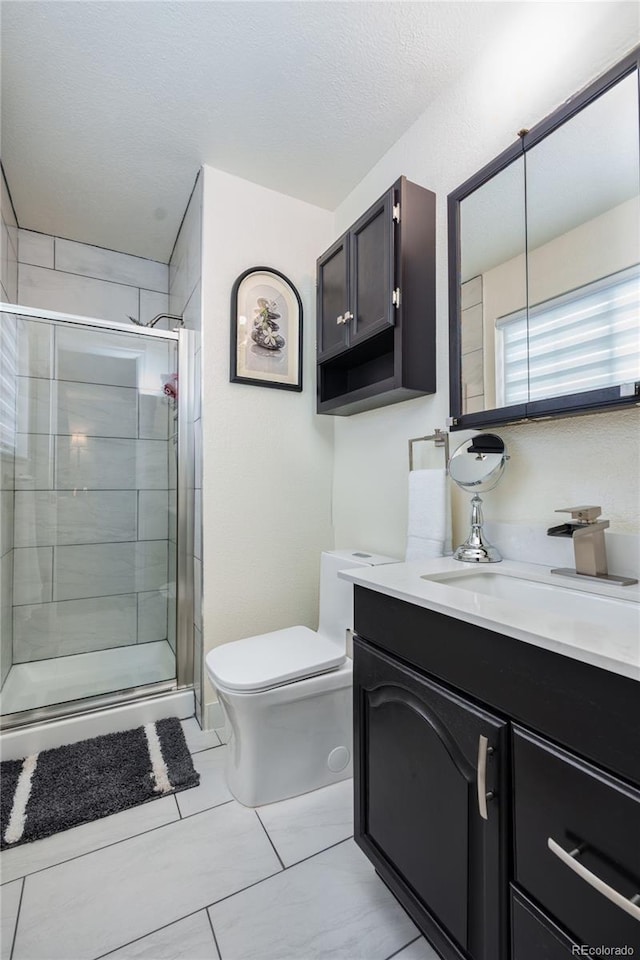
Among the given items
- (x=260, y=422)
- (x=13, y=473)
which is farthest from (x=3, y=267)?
(x=260, y=422)

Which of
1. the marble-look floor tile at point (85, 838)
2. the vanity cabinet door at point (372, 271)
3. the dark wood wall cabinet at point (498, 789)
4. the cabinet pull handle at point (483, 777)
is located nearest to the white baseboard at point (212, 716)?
the marble-look floor tile at point (85, 838)

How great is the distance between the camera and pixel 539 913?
2.14 feet

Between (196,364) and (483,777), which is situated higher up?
(196,364)

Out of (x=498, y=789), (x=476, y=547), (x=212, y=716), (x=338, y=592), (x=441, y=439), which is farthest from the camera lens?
(x=212, y=716)

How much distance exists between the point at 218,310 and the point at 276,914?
6.74 feet

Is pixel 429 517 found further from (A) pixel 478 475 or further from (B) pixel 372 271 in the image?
(B) pixel 372 271

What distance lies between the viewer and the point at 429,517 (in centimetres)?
146

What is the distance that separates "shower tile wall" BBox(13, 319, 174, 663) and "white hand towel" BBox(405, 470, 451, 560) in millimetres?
1283

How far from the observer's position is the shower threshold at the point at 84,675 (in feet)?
6.09

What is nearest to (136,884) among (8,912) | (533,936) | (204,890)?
(204,890)

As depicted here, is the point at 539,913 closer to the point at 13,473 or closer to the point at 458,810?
the point at 458,810

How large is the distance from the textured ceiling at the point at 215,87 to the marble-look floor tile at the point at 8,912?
97.0 inches

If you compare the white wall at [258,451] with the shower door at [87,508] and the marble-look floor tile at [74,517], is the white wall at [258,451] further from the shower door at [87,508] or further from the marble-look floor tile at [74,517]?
the marble-look floor tile at [74,517]

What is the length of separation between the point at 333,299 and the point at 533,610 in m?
1.55
